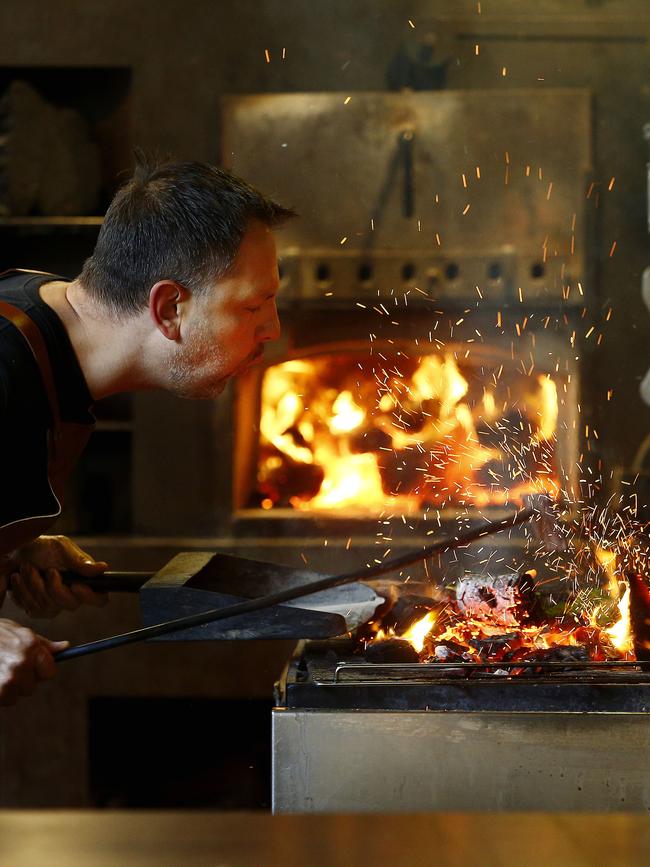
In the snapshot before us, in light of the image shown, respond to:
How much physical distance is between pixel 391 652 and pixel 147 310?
69cm

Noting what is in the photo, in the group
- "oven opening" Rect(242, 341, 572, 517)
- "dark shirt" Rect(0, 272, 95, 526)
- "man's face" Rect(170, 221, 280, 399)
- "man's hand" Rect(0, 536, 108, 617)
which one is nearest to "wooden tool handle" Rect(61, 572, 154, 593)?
"man's hand" Rect(0, 536, 108, 617)

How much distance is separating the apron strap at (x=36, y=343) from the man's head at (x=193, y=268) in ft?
0.50

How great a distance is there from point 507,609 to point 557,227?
1.65 m

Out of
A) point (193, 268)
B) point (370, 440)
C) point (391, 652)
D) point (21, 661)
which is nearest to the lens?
point (21, 661)

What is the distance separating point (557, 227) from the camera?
10.3 ft

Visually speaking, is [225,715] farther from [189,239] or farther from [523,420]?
[189,239]

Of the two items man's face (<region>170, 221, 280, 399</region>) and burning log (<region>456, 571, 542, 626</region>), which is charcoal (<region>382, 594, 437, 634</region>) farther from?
man's face (<region>170, 221, 280, 399</region>)

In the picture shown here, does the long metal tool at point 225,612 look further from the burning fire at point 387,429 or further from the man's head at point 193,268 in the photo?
the burning fire at point 387,429

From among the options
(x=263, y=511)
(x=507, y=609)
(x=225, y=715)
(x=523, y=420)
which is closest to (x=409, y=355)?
(x=523, y=420)

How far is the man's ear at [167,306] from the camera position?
1777 mm

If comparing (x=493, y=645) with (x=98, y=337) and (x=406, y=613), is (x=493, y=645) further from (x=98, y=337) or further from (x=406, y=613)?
(x=98, y=337)

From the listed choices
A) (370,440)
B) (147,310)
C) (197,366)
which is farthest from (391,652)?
(370,440)

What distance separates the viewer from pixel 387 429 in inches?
131

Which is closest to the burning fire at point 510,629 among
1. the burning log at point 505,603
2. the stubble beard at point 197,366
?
the burning log at point 505,603
